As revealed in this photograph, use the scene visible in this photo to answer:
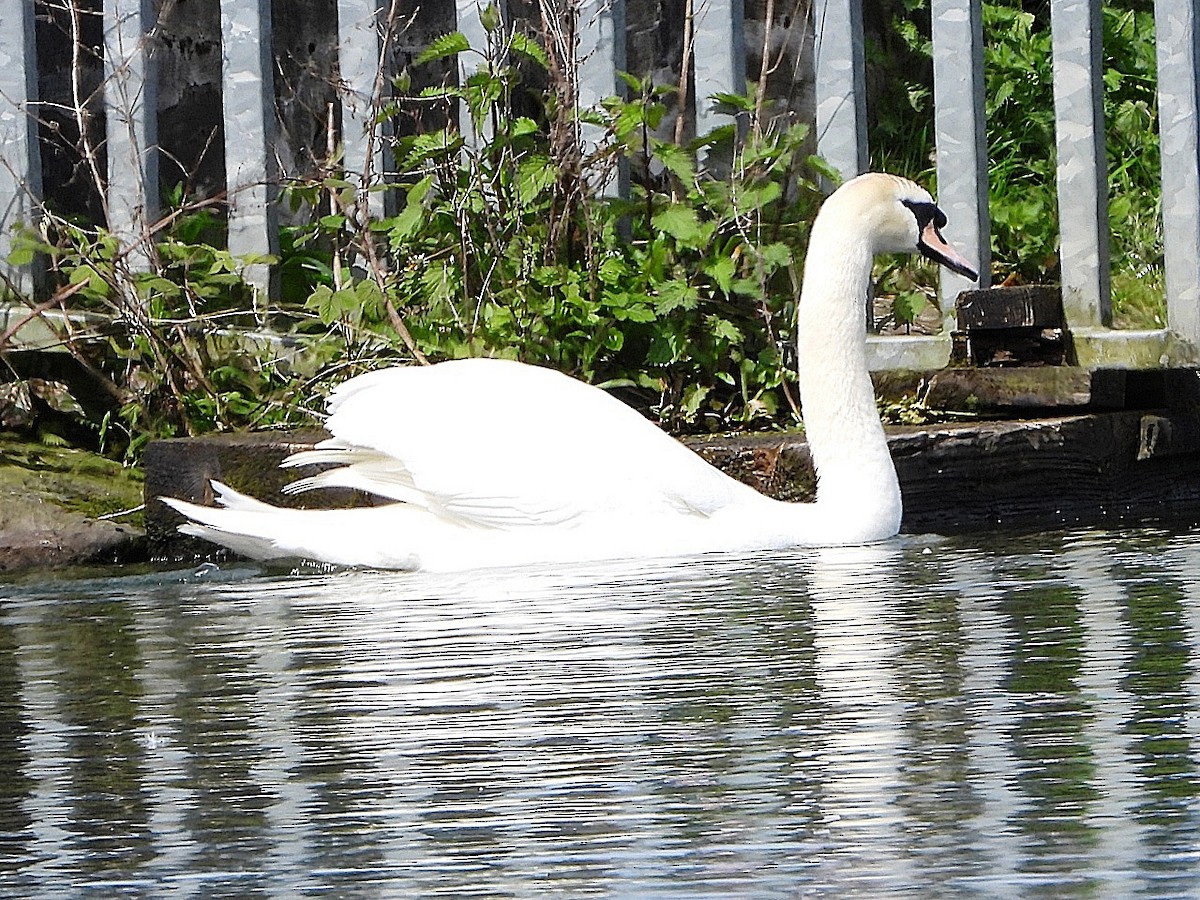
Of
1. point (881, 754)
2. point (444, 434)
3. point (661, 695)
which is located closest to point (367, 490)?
point (444, 434)

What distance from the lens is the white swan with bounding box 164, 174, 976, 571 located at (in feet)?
13.6

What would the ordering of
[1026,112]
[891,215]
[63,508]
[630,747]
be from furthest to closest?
[1026,112] → [63,508] → [891,215] → [630,747]

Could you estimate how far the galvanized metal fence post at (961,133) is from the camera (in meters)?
5.18

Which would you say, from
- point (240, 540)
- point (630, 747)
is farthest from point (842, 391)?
point (630, 747)

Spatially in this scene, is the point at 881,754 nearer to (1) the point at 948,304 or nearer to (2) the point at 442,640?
(2) the point at 442,640

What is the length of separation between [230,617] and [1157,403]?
2.57 metres

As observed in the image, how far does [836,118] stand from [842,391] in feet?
3.47

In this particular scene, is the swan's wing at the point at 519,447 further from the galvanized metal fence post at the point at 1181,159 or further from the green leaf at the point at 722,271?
the galvanized metal fence post at the point at 1181,159

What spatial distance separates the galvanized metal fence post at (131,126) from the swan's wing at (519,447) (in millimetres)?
1538

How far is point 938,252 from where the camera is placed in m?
4.80

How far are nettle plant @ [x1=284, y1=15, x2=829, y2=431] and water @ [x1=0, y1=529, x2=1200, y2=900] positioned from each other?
2.05 m

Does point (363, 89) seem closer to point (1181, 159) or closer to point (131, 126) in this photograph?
point (131, 126)

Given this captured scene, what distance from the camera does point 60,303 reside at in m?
5.59

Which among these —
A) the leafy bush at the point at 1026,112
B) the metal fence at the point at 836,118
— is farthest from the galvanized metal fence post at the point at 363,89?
the leafy bush at the point at 1026,112
